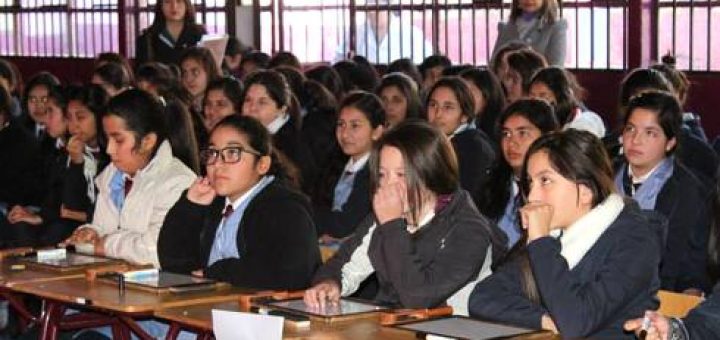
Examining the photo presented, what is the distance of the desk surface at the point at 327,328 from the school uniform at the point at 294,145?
315cm

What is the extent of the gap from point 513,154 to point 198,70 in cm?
385

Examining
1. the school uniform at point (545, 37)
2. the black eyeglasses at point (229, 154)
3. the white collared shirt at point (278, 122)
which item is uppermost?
the school uniform at point (545, 37)

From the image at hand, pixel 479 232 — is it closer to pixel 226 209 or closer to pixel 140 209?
pixel 226 209

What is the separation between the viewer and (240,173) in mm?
5145

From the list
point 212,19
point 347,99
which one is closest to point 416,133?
point 347,99

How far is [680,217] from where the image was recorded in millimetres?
5559

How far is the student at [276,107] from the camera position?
770 cm

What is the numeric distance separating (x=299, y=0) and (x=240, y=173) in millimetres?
7319

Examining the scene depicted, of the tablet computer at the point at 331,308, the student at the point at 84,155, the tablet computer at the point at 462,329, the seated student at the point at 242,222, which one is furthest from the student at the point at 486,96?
the tablet computer at the point at 462,329

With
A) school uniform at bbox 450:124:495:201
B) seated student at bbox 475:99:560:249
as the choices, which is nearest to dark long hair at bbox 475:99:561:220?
seated student at bbox 475:99:560:249

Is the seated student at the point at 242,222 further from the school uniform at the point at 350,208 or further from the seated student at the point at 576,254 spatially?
the school uniform at the point at 350,208

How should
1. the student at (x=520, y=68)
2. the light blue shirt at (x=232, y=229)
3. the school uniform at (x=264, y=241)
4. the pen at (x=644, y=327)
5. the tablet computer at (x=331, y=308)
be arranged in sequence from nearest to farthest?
1. the pen at (x=644, y=327)
2. the tablet computer at (x=331, y=308)
3. the school uniform at (x=264, y=241)
4. the light blue shirt at (x=232, y=229)
5. the student at (x=520, y=68)

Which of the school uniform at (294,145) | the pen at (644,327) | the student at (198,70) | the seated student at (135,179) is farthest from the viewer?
the student at (198,70)

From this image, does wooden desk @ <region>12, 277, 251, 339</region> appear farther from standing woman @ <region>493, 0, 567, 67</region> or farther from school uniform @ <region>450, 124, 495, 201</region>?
standing woman @ <region>493, 0, 567, 67</region>
